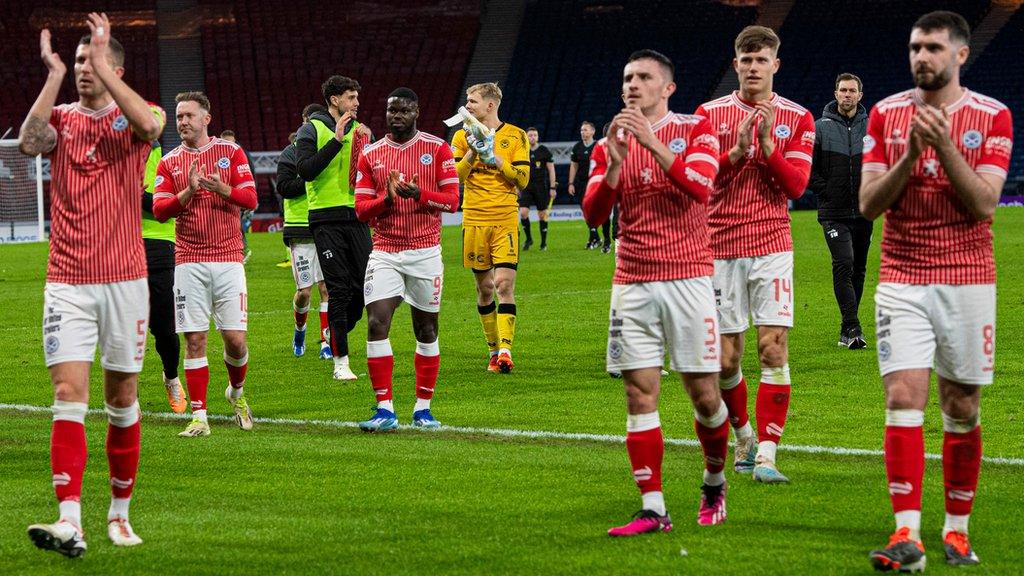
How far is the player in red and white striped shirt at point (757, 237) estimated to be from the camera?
746cm

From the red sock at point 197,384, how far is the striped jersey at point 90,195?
334cm

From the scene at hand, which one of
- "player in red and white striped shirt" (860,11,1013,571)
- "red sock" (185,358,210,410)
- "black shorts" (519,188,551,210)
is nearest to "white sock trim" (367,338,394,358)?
"red sock" (185,358,210,410)

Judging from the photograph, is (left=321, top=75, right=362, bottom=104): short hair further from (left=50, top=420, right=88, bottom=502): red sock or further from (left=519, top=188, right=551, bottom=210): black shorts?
(left=519, top=188, right=551, bottom=210): black shorts

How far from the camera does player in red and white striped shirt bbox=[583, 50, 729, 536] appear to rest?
20.1ft

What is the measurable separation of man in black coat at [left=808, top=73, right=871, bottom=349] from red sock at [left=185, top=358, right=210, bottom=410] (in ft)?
20.2

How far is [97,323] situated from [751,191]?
11.6 ft

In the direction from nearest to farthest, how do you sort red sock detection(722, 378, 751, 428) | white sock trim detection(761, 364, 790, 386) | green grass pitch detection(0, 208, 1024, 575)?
green grass pitch detection(0, 208, 1024, 575), white sock trim detection(761, 364, 790, 386), red sock detection(722, 378, 751, 428)

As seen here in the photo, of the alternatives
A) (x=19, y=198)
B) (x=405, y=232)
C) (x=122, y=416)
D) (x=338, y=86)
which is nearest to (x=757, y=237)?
(x=405, y=232)

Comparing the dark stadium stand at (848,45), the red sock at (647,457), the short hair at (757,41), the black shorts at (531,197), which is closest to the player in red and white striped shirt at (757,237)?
the short hair at (757,41)

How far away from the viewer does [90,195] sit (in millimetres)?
6047

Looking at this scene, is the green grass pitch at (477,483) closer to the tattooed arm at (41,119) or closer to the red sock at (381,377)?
the red sock at (381,377)

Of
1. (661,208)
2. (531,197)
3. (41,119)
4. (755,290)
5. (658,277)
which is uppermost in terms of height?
(41,119)

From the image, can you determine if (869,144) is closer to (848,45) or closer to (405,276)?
(405,276)

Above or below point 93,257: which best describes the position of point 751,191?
above
